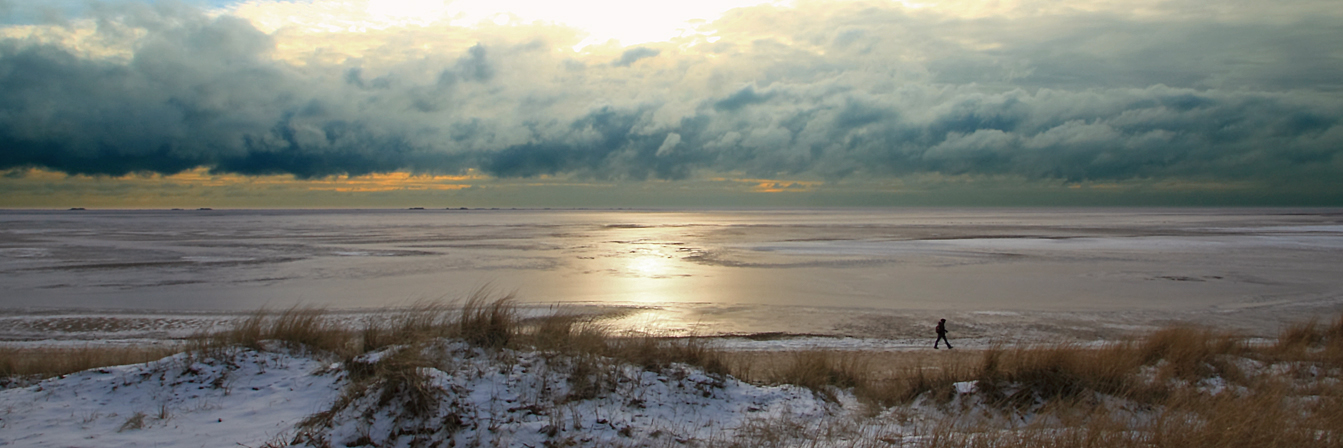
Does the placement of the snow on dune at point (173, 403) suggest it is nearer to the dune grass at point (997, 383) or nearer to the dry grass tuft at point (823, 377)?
the dune grass at point (997, 383)

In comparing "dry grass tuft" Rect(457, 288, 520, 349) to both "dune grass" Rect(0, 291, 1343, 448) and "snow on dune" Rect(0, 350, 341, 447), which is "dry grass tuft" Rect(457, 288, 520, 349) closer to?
"dune grass" Rect(0, 291, 1343, 448)

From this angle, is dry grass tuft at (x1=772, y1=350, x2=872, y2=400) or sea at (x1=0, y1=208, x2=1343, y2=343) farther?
sea at (x1=0, y1=208, x2=1343, y2=343)

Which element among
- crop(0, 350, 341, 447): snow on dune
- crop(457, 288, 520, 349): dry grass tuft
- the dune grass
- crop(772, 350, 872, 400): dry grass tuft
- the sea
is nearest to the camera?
the dune grass

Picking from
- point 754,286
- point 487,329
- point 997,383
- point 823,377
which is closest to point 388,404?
point 487,329

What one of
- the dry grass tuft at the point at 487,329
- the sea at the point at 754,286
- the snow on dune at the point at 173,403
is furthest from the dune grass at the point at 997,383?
the sea at the point at 754,286

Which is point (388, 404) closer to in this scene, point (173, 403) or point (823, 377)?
point (173, 403)

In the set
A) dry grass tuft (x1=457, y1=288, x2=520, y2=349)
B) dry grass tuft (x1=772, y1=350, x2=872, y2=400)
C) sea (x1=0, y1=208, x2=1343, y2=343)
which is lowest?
sea (x1=0, y1=208, x2=1343, y2=343)

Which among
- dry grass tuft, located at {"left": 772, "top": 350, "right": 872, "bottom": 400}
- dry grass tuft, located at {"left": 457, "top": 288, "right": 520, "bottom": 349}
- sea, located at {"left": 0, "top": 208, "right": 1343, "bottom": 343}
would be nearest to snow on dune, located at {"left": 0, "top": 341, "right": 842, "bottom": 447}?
dry grass tuft, located at {"left": 457, "top": 288, "right": 520, "bottom": 349}

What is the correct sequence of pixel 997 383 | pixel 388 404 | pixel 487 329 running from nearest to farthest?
pixel 388 404
pixel 997 383
pixel 487 329

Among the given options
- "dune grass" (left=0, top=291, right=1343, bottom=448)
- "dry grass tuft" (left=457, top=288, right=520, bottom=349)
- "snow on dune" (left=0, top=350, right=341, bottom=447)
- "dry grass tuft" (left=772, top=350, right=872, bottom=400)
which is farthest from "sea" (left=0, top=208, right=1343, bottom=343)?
"dry grass tuft" (left=772, top=350, right=872, bottom=400)

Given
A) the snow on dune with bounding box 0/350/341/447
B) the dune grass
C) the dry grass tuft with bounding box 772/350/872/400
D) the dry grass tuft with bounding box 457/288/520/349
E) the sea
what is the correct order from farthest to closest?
the sea, the dry grass tuft with bounding box 772/350/872/400, the dry grass tuft with bounding box 457/288/520/349, the snow on dune with bounding box 0/350/341/447, the dune grass

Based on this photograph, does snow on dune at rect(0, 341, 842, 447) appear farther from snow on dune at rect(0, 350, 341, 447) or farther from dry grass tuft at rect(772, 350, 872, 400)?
dry grass tuft at rect(772, 350, 872, 400)

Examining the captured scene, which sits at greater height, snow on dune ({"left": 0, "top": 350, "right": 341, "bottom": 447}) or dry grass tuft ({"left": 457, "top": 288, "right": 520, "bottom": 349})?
dry grass tuft ({"left": 457, "top": 288, "right": 520, "bottom": 349})

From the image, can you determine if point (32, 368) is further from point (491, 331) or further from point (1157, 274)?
point (1157, 274)
